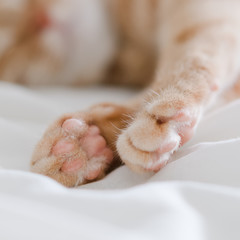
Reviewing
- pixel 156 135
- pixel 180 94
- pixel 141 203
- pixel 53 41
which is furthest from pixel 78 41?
pixel 141 203

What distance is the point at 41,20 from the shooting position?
140 cm

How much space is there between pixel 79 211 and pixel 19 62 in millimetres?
995

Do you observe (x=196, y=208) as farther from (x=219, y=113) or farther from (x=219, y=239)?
(x=219, y=113)

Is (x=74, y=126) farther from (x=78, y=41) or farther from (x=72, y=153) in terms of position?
(x=78, y=41)

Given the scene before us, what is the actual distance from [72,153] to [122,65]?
32.3 inches

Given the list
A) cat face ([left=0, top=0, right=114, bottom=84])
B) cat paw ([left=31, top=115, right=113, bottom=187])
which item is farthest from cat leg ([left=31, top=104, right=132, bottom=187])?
cat face ([left=0, top=0, right=114, bottom=84])

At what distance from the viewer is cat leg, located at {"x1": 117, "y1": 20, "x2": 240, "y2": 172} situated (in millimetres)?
673

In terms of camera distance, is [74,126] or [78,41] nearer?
[74,126]

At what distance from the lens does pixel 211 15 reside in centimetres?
108

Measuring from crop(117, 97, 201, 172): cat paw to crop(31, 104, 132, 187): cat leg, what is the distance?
4 centimetres

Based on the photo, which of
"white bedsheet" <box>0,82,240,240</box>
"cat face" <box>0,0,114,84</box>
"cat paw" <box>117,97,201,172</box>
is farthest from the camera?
"cat face" <box>0,0,114,84</box>

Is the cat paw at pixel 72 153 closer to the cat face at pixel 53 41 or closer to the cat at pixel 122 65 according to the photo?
the cat at pixel 122 65

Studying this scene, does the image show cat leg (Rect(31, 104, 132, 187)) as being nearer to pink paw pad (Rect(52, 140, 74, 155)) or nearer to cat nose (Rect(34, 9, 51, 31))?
pink paw pad (Rect(52, 140, 74, 155))

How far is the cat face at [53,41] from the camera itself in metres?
1.39
